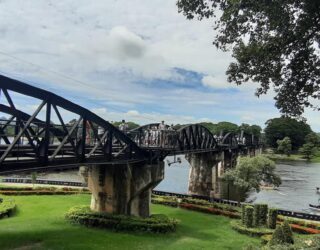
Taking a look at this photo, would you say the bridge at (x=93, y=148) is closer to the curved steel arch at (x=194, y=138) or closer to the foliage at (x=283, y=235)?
the curved steel arch at (x=194, y=138)

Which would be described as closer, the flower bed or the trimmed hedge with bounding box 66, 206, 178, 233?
the trimmed hedge with bounding box 66, 206, 178, 233

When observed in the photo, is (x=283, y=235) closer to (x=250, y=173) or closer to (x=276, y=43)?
(x=276, y=43)

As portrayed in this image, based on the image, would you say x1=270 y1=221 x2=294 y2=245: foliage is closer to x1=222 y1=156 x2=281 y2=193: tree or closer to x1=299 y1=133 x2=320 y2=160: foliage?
x1=222 y1=156 x2=281 y2=193: tree

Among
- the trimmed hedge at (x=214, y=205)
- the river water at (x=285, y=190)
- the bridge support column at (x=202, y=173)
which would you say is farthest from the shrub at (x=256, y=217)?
the bridge support column at (x=202, y=173)

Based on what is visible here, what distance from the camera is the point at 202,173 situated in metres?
69.6

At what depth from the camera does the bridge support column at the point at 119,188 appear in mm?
33188

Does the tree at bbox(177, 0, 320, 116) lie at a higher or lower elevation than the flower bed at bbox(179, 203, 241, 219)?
higher

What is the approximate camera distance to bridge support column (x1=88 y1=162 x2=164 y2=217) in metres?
33.2

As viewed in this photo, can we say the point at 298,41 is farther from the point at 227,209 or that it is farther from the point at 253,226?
the point at 227,209

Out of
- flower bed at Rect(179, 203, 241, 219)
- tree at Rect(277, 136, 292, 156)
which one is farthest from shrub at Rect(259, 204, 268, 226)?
tree at Rect(277, 136, 292, 156)

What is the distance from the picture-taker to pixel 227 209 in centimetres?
4188

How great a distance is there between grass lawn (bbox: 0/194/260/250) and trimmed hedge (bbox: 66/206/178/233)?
75 cm

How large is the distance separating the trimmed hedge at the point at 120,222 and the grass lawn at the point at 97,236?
0.75m

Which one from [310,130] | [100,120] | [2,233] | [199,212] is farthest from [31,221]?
[310,130]
